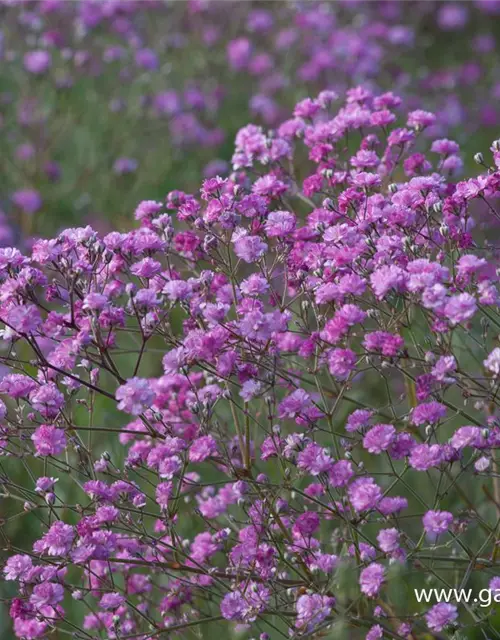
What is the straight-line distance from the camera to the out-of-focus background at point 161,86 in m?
5.07

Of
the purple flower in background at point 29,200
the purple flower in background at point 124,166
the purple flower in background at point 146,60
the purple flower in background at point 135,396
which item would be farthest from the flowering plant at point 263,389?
the purple flower in background at point 146,60

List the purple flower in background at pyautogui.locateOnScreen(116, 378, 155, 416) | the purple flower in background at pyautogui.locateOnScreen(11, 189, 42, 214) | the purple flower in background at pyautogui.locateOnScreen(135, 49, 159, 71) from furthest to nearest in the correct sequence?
the purple flower in background at pyautogui.locateOnScreen(135, 49, 159, 71) < the purple flower in background at pyautogui.locateOnScreen(11, 189, 42, 214) < the purple flower in background at pyautogui.locateOnScreen(116, 378, 155, 416)

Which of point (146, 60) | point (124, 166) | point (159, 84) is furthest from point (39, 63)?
point (159, 84)

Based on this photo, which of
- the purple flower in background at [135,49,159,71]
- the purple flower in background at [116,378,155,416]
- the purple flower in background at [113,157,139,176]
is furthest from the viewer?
the purple flower in background at [135,49,159,71]

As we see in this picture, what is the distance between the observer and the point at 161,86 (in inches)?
236

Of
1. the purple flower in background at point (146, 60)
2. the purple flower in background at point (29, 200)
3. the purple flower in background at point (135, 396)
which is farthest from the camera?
the purple flower in background at point (146, 60)

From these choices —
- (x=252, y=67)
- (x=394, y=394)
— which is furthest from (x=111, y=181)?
(x=394, y=394)

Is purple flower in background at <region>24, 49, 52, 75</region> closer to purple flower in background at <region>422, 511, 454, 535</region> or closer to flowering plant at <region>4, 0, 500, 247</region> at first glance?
flowering plant at <region>4, 0, 500, 247</region>

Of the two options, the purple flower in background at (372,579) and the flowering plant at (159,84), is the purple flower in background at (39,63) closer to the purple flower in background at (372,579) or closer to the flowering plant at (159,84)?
the flowering plant at (159,84)

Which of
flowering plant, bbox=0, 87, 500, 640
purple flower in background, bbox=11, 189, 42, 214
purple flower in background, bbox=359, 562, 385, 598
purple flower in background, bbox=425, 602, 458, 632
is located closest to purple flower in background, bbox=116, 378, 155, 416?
flowering plant, bbox=0, 87, 500, 640

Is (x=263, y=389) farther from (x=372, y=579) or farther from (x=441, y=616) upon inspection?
(x=441, y=616)

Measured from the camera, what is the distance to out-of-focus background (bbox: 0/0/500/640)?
5066mm

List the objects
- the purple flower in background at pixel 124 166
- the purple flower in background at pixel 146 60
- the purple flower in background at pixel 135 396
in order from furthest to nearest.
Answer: the purple flower in background at pixel 146 60
the purple flower in background at pixel 124 166
the purple flower in background at pixel 135 396

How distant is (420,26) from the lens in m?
8.00
